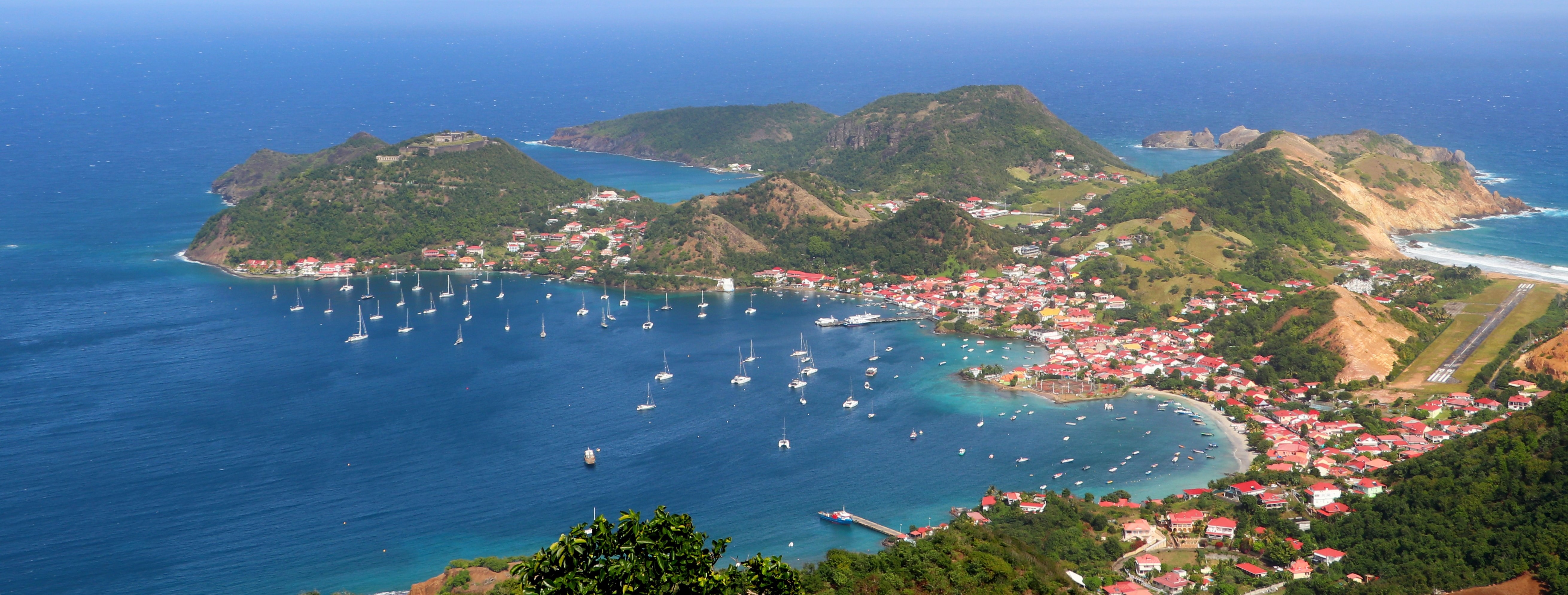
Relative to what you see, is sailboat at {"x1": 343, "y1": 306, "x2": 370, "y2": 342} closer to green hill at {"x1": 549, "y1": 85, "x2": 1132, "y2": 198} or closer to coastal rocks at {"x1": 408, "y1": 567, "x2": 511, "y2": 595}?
coastal rocks at {"x1": 408, "y1": 567, "x2": 511, "y2": 595}

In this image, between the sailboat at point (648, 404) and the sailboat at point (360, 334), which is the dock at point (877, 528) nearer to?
the sailboat at point (648, 404)

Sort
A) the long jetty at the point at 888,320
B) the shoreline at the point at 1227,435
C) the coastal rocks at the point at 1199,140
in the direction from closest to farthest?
the shoreline at the point at 1227,435, the long jetty at the point at 888,320, the coastal rocks at the point at 1199,140

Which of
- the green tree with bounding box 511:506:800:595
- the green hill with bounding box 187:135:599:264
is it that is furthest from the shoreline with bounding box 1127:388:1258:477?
the green hill with bounding box 187:135:599:264

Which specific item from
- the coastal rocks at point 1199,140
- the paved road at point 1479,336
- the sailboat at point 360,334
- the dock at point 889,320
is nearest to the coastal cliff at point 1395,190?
the paved road at point 1479,336

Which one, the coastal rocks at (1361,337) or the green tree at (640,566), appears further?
the coastal rocks at (1361,337)

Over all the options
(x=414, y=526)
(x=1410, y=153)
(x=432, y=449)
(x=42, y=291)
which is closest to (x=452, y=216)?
(x=42, y=291)

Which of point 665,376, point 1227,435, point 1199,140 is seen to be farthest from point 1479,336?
point 1199,140
